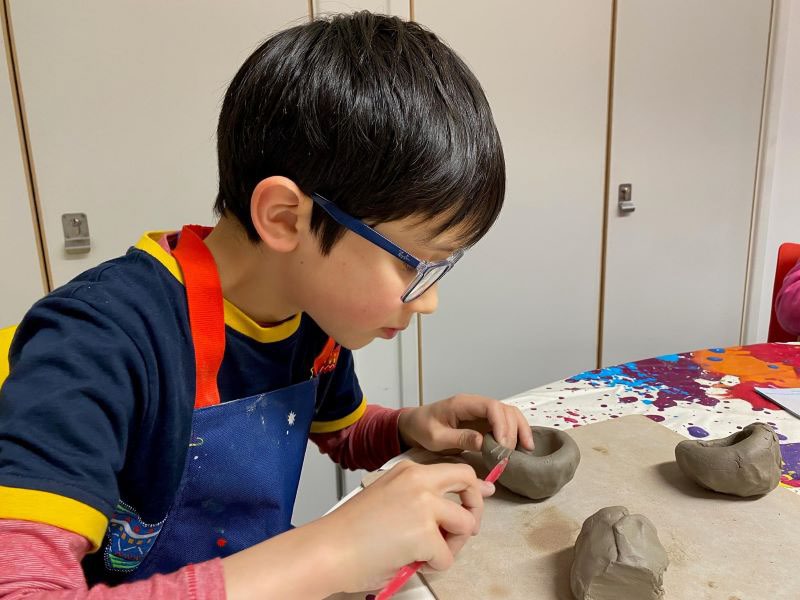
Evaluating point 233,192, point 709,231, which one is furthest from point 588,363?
point 233,192

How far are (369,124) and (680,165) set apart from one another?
1.91 metres

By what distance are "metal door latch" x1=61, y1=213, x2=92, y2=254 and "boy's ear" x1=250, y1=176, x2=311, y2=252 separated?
86 cm

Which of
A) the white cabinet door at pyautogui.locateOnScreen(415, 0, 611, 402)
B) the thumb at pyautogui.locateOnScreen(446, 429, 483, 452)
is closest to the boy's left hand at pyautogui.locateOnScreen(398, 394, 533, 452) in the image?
the thumb at pyautogui.locateOnScreen(446, 429, 483, 452)

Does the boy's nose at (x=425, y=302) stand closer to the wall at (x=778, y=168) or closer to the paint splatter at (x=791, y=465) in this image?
the paint splatter at (x=791, y=465)

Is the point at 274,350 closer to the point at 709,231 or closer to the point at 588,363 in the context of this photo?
the point at 588,363

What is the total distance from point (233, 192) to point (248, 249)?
0.06 metres

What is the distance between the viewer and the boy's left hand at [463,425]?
0.77 m

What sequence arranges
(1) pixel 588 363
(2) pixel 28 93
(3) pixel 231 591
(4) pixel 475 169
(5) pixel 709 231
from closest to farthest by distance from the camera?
1. (3) pixel 231 591
2. (4) pixel 475 169
3. (2) pixel 28 93
4. (1) pixel 588 363
5. (5) pixel 709 231

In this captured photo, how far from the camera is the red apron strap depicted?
24.0 inches

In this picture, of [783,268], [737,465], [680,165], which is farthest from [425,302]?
[680,165]

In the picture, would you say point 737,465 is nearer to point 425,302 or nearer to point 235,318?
point 425,302

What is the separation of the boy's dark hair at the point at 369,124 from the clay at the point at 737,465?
392 millimetres

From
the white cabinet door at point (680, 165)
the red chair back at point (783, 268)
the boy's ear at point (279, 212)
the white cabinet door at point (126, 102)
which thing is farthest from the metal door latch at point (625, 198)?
the boy's ear at point (279, 212)

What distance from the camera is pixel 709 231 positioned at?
2.27m
